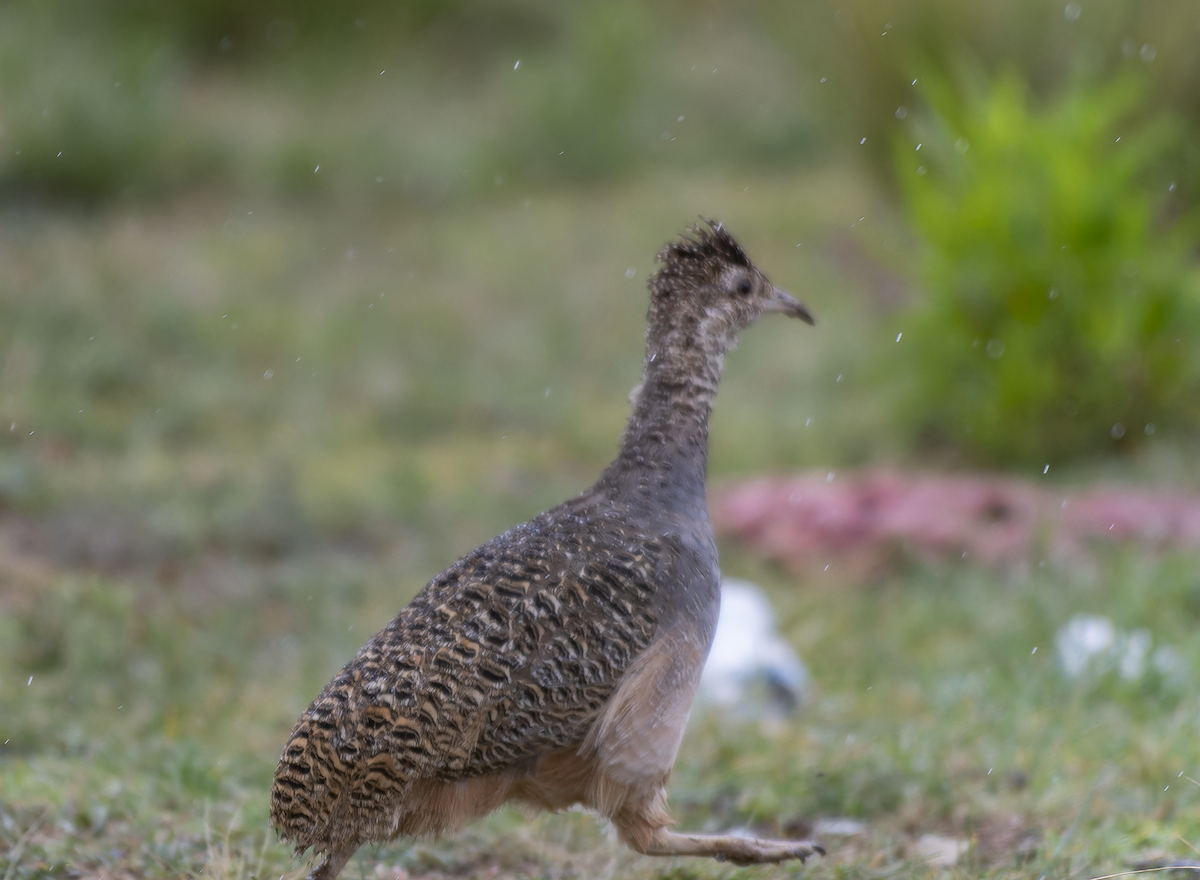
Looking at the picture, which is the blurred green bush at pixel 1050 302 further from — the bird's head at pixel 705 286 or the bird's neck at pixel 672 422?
the bird's neck at pixel 672 422

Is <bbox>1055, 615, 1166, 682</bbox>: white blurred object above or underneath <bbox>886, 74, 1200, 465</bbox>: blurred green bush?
underneath

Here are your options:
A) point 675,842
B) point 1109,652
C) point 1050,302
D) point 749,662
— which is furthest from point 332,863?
point 1050,302

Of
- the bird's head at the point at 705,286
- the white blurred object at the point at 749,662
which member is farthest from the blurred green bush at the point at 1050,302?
the bird's head at the point at 705,286

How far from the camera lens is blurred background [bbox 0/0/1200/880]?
4242 millimetres

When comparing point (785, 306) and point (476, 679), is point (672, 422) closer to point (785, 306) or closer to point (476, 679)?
point (785, 306)

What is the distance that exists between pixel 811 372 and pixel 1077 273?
2645 mm

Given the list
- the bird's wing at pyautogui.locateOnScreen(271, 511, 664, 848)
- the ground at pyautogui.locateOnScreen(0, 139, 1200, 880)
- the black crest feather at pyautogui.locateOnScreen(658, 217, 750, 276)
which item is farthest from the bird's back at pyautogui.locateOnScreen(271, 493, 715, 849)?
the black crest feather at pyautogui.locateOnScreen(658, 217, 750, 276)

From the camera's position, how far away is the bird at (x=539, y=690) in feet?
9.46

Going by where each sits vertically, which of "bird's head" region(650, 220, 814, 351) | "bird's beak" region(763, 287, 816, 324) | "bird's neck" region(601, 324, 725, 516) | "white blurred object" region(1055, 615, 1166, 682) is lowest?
"bird's neck" region(601, 324, 725, 516)

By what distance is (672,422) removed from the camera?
3502 millimetres

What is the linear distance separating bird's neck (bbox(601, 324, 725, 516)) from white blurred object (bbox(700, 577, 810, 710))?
1714mm

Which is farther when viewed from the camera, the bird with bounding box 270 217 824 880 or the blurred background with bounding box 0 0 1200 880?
the blurred background with bounding box 0 0 1200 880

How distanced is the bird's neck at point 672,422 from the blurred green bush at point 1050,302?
474 centimetres

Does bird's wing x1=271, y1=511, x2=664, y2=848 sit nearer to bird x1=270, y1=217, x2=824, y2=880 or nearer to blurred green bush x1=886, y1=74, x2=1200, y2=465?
bird x1=270, y1=217, x2=824, y2=880
